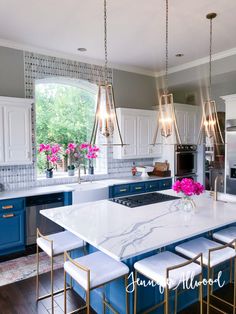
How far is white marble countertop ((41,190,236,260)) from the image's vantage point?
1857 millimetres

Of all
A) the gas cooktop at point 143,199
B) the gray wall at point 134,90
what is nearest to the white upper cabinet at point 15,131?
the gas cooktop at point 143,199

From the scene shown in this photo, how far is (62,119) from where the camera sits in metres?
4.91

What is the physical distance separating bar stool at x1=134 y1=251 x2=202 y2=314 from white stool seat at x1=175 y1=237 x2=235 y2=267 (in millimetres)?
96

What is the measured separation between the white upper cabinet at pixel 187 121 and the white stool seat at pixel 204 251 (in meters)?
3.49

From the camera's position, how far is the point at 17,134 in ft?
12.6

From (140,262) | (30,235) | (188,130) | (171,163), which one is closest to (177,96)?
(188,130)

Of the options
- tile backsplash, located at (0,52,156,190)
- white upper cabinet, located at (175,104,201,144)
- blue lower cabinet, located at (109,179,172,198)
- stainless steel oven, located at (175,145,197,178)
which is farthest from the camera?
white upper cabinet, located at (175,104,201,144)

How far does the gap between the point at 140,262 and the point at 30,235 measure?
2433mm

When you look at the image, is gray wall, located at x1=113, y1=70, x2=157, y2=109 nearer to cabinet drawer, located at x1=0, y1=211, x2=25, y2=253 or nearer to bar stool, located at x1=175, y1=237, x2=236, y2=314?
cabinet drawer, located at x1=0, y1=211, x2=25, y2=253

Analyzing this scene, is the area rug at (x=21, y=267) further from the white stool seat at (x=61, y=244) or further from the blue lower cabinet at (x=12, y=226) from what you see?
the white stool seat at (x=61, y=244)

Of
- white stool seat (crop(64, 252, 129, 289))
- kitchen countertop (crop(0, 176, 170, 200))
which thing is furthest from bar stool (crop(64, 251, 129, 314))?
kitchen countertop (crop(0, 176, 170, 200))

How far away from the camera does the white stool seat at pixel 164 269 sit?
5.98 ft

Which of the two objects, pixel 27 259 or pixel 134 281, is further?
pixel 27 259

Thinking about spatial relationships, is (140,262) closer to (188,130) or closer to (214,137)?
(214,137)
